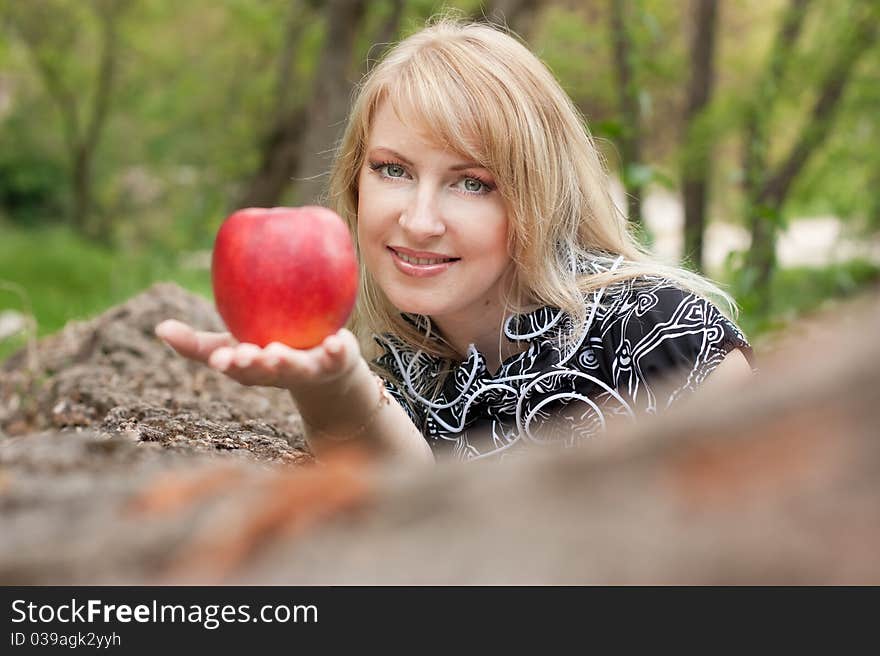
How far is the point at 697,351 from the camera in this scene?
2.34 m

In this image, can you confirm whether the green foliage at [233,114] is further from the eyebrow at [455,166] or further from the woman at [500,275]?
the eyebrow at [455,166]

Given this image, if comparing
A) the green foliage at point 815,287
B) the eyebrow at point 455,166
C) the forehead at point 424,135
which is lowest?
the eyebrow at point 455,166

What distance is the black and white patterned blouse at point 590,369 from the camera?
2.35m

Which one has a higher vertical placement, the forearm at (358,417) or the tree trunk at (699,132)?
the tree trunk at (699,132)

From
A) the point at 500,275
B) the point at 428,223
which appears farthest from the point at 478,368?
the point at 428,223

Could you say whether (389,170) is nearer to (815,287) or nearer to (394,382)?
(394,382)

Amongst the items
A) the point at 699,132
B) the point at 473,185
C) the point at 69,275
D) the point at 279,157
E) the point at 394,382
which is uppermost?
the point at 279,157

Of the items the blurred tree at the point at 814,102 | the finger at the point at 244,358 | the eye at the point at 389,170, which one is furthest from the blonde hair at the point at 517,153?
the blurred tree at the point at 814,102

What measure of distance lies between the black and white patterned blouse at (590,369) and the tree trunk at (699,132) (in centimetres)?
595

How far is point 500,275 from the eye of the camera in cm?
251

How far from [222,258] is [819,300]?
9.83 metres

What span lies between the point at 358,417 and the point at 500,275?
69 cm

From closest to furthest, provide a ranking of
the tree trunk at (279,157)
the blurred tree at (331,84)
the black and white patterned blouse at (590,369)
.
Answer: the black and white patterned blouse at (590,369), the blurred tree at (331,84), the tree trunk at (279,157)
